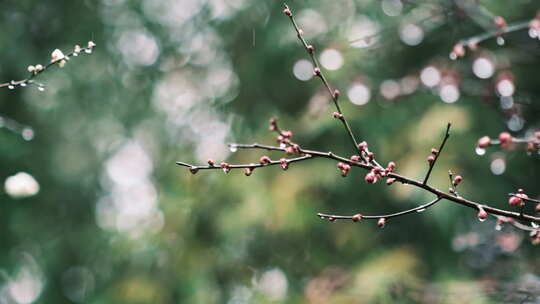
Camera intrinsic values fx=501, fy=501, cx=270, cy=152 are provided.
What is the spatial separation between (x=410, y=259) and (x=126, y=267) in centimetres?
137

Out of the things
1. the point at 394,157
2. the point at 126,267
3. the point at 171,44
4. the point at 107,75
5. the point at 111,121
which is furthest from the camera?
the point at 111,121

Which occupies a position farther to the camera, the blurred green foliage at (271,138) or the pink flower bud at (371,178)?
the blurred green foliage at (271,138)

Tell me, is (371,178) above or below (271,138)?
below

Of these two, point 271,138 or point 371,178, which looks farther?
point 271,138

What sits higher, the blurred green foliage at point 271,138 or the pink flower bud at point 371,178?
the blurred green foliage at point 271,138

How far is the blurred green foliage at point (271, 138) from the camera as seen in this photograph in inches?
79.2

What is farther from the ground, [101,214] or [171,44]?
[171,44]

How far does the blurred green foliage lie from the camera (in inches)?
79.2

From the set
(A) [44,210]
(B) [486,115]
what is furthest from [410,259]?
(A) [44,210]

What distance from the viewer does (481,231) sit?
2.31m

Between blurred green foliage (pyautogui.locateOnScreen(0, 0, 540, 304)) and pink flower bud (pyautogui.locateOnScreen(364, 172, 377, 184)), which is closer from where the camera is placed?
pink flower bud (pyautogui.locateOnScreen(364, 172, 377, 184))

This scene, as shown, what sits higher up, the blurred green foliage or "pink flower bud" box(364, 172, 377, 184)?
the blurred green foliage

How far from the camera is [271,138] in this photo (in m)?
2.30

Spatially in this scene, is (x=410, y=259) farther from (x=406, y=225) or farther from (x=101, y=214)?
(x=101, y=214)
